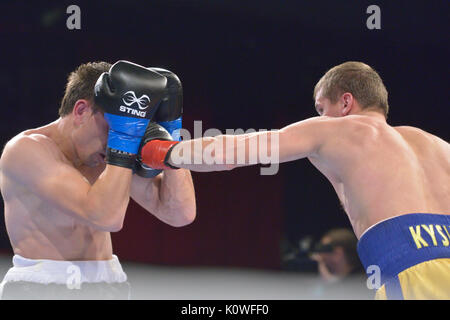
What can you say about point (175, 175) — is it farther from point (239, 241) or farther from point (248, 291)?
point (239, 241)

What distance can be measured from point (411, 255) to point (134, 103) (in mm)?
1149

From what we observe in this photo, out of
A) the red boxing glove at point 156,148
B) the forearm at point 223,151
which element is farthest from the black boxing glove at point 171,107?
the forearm at point 223,151

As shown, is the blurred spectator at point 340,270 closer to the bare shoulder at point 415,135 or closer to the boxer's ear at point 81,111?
the bare shoulder at point 415,135

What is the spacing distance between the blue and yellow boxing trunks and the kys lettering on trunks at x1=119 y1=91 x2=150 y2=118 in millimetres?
957

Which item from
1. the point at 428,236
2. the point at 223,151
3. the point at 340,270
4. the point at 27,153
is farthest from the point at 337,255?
the point at 27,153

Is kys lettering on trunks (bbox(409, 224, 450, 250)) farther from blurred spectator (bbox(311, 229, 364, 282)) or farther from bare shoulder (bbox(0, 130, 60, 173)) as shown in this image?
blurred spectator (bbox(311, 229, 364, 282))

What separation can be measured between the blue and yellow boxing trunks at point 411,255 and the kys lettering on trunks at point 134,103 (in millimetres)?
957

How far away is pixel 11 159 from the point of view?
2.04 m

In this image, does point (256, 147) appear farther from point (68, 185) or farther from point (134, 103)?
point (68, 185)

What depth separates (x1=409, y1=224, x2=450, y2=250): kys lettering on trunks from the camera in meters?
1.92

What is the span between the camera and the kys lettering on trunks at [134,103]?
80.4 inches

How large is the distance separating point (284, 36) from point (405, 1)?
52.9 inches

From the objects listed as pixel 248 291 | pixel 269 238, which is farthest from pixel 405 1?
pixel 248 291

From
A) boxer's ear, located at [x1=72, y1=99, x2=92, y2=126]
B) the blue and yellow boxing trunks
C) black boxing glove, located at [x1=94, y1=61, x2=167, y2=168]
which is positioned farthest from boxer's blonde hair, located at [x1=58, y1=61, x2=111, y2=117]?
the blue and yellow boxing trunks
